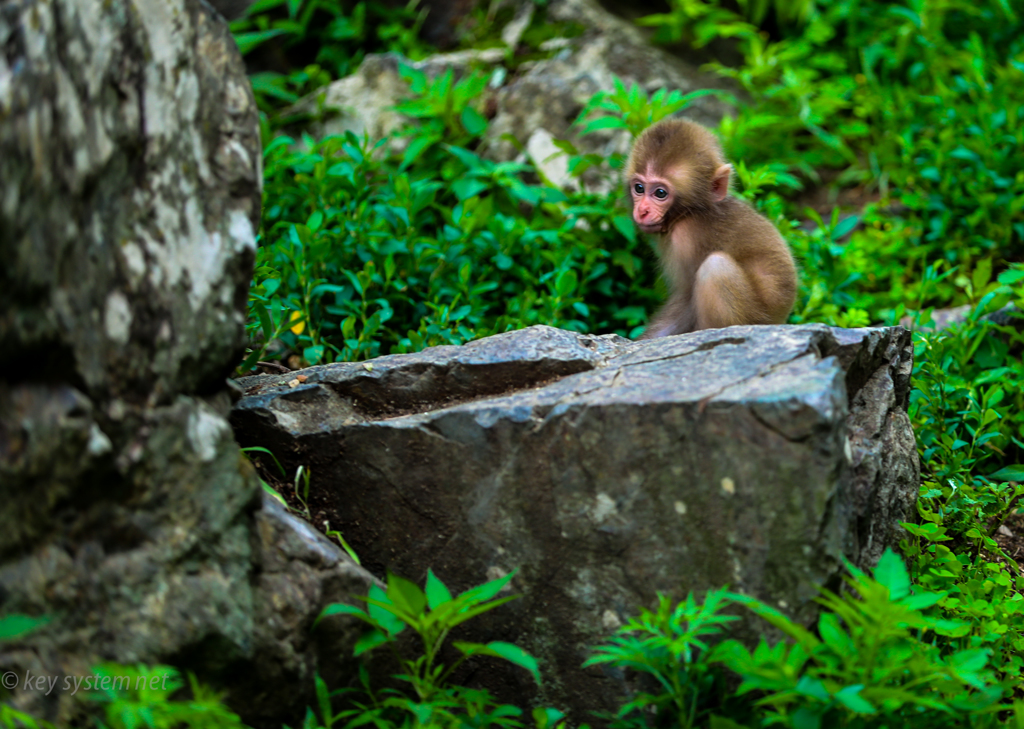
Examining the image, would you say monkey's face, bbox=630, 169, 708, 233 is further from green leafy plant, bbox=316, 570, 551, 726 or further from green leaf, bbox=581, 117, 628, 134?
green leafy plant, bbox=316, 570, 551, 726

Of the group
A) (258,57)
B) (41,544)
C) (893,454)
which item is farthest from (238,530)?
(258,57)

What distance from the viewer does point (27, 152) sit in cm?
221

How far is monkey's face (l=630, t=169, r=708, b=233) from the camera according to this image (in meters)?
4.91

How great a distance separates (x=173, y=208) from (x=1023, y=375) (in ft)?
13.8

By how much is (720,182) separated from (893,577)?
9.17 feet

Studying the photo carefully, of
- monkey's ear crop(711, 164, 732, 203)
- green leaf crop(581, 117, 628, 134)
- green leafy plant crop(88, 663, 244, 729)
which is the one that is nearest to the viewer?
green leafy plant crop(88, 663, 244, 729)

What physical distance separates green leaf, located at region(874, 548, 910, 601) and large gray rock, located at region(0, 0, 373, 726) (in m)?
1.63

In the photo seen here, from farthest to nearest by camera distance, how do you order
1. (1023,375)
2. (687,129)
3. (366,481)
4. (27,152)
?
(687,129)
(1023,375)
(366,481)
(27,152)

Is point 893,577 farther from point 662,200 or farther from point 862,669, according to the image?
point 662,200

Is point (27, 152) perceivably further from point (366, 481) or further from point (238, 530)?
point (366, 481)

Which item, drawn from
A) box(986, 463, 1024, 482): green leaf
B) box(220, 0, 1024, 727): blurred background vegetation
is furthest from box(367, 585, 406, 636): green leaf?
box(986, 463, 1024, 482): green leaf

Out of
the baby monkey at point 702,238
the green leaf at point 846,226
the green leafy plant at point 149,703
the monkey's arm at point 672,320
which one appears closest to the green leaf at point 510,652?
the green leafy plant at point 149,703

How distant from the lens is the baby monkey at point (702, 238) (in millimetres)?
4594

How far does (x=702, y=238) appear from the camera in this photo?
4883 millimetres
